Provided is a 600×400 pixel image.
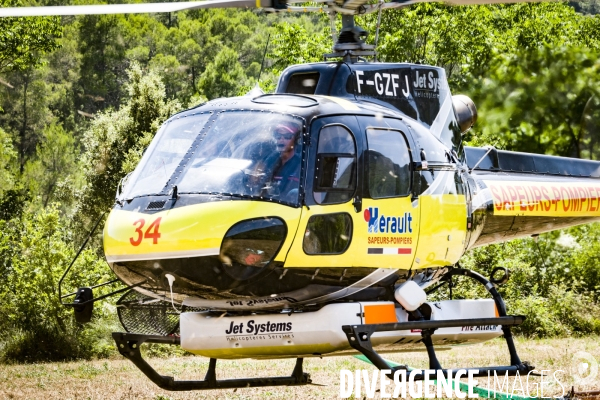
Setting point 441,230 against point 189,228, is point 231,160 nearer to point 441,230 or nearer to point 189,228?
point 189,228

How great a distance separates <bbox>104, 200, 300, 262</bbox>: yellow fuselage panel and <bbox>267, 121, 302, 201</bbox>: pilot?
158mm

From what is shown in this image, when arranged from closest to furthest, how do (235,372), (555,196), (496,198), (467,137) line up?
(496,198) < (555,196) < (235,372) < (467,137)

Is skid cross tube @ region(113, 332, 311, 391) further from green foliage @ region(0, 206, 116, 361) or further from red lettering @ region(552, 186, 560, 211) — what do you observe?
green foliage @ region(0, 206, 116, 361)

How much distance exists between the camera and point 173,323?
29.9ft

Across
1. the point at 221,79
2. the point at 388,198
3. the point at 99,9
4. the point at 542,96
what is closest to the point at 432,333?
the point at 388,198

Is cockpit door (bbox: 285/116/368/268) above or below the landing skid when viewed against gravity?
above

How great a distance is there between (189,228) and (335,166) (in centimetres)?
140

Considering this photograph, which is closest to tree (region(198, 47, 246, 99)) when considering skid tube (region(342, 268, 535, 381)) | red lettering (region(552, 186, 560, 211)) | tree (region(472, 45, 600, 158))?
tree (region(472, 45, 600, 158))

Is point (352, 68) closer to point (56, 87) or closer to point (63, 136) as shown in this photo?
point (63, 136)

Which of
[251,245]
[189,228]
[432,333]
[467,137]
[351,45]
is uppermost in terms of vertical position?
[351,45]

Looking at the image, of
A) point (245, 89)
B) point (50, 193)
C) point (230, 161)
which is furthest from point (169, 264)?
point (50, 193)

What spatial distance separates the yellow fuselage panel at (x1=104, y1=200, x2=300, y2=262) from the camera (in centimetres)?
720

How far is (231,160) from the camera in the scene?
298 inches

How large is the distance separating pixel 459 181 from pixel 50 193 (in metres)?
44.9
